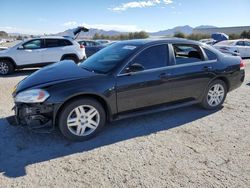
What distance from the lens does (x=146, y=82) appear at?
440 cm

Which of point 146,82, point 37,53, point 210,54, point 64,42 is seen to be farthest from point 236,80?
point 37,53

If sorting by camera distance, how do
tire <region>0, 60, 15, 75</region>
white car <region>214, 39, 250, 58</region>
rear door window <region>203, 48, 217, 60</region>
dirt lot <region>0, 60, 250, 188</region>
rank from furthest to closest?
white car <region>214, 39, 250, 58</region>, tire <region>0, 60, 15, 75</region>, rear door window <region>203, 48, 217, 60</region>, dirt lot <region>0, 60, 250, 188</region>

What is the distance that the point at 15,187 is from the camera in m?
2.87

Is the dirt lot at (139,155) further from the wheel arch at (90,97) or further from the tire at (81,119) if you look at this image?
the wheel arch at (90,97)

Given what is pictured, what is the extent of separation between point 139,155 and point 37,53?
Result: 28.5 ft

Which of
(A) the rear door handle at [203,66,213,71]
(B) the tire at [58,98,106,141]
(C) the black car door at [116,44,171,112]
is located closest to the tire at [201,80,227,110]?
(A) the rear door handle at [203,66,213,71]

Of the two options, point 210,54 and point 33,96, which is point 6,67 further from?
point 210,54

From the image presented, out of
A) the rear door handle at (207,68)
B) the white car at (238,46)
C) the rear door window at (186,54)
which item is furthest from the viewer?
the white car at (238,46)

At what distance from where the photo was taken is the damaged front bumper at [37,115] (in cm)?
372

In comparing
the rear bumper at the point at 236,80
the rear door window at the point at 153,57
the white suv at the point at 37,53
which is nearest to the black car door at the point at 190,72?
the rear door window at the point at 153,57

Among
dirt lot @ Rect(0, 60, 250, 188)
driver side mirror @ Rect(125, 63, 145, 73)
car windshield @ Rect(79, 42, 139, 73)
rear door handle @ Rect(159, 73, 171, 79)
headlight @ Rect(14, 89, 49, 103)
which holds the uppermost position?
car windshield @ Rect(79, 42, 139, 73)

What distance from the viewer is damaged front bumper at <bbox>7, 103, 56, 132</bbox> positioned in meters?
3.72

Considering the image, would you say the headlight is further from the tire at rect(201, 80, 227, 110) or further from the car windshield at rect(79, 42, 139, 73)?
the tire at rect(201, 80, 227, 110)

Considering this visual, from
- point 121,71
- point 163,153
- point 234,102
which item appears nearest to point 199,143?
point 163,153
